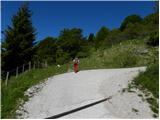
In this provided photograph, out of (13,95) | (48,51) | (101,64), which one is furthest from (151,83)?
(48,51)

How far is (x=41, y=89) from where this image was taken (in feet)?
75.6

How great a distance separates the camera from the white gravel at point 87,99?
1697cm

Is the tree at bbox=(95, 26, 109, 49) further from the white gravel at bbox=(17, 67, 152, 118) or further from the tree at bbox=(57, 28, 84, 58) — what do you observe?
the white gravel at bbox=(17, 67, 152, 118)

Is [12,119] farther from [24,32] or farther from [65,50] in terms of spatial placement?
[65,50]

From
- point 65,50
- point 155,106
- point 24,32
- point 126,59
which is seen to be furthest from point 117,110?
point 65,50

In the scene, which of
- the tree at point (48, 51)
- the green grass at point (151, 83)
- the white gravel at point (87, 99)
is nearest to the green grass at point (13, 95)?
the white gravel at point (87, 99)

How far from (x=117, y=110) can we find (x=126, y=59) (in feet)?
75.8

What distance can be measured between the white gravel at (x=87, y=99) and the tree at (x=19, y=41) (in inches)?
653

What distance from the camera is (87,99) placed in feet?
64.1

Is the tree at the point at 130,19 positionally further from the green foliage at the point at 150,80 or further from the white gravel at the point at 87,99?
the white gravel at the point at 87,99

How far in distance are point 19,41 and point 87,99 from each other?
83.0 feet

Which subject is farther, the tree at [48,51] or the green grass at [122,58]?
the tree at [48,51]

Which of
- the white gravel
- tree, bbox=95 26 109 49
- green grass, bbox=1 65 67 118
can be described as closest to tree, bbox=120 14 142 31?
tree, bbox=95 26 109 49

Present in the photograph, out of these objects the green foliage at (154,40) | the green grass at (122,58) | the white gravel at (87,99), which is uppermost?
the green foliage at (154,40)
